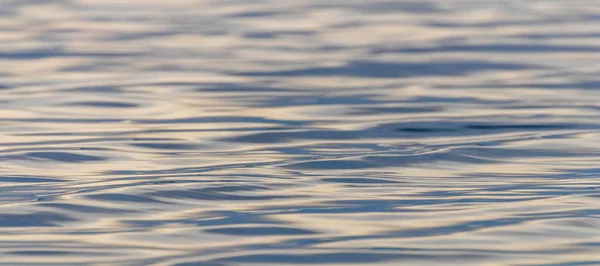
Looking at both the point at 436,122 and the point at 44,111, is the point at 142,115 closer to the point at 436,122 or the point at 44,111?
the point at 44,111

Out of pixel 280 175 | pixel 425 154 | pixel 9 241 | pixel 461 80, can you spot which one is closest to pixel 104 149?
pixel 280 175

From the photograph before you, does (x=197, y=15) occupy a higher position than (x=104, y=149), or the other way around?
(x=197, y=15)

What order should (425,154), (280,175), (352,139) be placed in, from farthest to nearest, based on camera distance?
1. (352,139)
2. (425,154)
3. (280,175)

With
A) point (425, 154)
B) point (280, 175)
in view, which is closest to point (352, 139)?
point (425, 154)

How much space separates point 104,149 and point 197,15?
4.47 meters

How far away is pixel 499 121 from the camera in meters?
5.70

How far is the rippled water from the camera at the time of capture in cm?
356

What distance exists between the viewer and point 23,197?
4.12 metres

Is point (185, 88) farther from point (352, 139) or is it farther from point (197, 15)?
point (197, 15)

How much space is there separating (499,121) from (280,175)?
148 centimetres

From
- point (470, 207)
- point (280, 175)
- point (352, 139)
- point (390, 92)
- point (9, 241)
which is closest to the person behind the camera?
point (9, 241)

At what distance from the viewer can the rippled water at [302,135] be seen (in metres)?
3.56

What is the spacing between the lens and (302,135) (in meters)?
5.40

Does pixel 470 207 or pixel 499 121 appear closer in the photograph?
pixel 470 207
